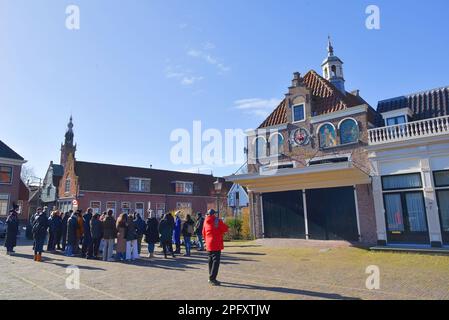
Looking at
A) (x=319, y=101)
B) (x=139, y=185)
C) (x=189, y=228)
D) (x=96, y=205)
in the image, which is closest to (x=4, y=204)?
(x=96, y=205)

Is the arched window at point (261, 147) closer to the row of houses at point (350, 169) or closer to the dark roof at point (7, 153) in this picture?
the row of houses at point (350, 169)

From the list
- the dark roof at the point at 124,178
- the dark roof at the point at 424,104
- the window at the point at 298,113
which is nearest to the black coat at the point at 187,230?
the window at the point at 298,113

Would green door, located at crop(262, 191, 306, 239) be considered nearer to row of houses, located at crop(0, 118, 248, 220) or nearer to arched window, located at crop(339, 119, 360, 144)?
arched window, located at crop(339, 119, 360, 144)

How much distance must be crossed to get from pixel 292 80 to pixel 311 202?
8229 mm

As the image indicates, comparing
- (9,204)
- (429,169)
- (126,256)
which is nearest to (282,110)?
(429,169)

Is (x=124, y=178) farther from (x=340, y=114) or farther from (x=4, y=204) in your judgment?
(x=340, y=114)

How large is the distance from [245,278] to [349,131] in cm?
1224

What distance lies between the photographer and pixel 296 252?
14141 mm

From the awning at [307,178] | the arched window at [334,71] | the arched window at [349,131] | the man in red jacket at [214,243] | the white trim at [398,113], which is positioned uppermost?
the arched window at [334,71]

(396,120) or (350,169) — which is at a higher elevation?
(396,120)

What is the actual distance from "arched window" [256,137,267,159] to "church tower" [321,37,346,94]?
23.3 feet

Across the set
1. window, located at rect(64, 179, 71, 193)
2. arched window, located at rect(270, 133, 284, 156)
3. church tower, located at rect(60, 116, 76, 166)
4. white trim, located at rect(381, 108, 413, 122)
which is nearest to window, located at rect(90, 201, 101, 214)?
window, located at rect(64, 179, 71, 193)

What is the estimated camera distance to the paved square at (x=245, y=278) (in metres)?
6.60

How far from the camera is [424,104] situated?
57.6 ft
